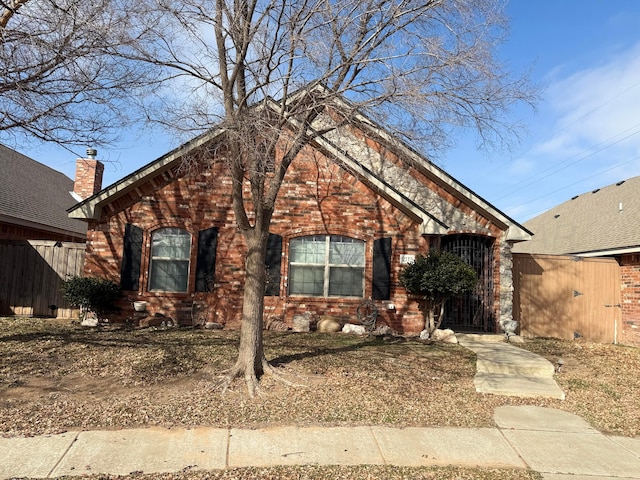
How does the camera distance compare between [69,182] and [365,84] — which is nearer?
[365,84]

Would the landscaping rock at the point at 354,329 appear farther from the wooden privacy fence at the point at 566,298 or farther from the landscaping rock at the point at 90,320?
the landscaping rock at the point at 90,320

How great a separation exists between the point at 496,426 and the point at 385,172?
8.88 meters

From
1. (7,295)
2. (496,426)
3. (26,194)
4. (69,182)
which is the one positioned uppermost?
(69,182)

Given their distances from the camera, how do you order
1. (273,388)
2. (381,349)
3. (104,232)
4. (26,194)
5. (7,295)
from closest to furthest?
(273,388) < (381,349) < (104,232) < (7,295) < (26,194)

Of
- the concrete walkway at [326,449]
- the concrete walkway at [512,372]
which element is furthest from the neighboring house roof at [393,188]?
the concrete walkway at [326,449]

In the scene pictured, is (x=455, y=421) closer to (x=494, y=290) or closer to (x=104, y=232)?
(x=494, y=290)

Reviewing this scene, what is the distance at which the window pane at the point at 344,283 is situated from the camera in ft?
39.5

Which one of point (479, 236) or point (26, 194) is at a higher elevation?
point (26, 194)

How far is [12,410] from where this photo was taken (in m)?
5.80

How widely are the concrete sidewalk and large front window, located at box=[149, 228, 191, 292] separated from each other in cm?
686

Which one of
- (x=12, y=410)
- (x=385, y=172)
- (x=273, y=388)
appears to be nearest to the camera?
(x=12, y=410)

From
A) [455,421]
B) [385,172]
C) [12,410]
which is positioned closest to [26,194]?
[385,172]

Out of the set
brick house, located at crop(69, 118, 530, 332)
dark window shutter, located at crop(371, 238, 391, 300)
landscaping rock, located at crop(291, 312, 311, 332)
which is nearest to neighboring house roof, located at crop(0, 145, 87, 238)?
brick house, located at crop(69, 118, 530, 332)

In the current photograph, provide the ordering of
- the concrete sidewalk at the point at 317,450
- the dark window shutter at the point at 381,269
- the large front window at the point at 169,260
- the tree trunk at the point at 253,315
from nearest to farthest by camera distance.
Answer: the concrete sidewalk at the point at 317,450 → the tree trunk at the point at 253,315 → the dark window shutter at the point at 381,269 → the large front window at the point at 169,260
